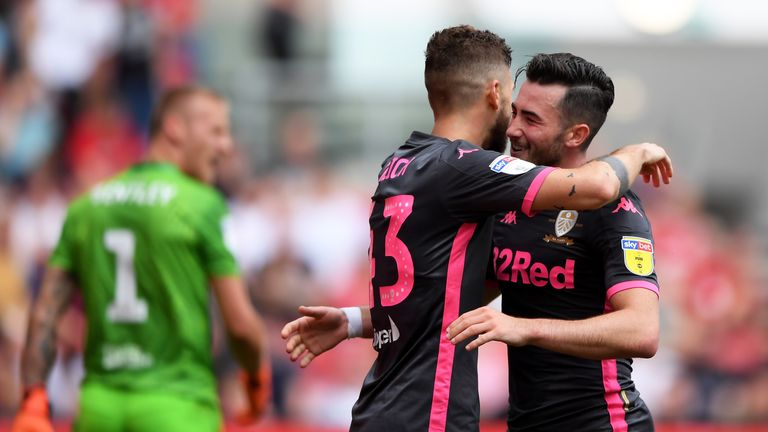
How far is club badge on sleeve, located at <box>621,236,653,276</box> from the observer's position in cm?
427

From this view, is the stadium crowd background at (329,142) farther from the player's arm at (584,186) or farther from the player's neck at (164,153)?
→ the player's arm at (584,186)

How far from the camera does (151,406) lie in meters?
5.72

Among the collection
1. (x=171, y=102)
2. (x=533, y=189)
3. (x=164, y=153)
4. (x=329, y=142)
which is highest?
(x=329, y=142)

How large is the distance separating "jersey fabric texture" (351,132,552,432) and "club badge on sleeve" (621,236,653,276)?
0.49m

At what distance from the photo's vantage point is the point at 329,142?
12453 millimetres

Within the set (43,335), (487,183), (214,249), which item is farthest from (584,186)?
(43,335)

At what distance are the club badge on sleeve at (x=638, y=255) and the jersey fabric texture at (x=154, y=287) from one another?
2.29m

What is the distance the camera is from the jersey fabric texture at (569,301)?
444cm

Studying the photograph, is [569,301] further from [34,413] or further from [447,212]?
[34,413]

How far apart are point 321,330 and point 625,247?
1217 millimetres

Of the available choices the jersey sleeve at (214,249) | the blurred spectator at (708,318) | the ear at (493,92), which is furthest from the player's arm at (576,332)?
the blurred spectator at (708,318)

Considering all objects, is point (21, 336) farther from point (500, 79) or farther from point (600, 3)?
point (500, 79)

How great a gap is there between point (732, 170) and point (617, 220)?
9011 millimetres

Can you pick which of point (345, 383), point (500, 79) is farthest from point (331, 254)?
point (500, 79)
